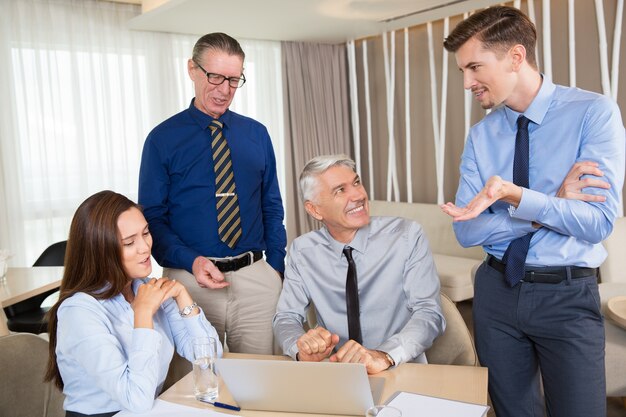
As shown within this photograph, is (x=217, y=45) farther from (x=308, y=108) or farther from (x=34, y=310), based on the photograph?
(x=308, y=108)

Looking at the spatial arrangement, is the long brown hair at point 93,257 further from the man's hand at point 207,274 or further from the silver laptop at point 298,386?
the silver laptop at point 298,386

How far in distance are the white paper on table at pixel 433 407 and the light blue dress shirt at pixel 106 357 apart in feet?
2.21

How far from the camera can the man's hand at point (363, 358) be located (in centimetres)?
175

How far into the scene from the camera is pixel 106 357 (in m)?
1.68

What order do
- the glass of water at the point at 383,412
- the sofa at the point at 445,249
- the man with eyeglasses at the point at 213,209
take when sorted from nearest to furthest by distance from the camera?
1. the glass of water at the point at 383,412
2. the man with eyeglasses at the point at 213,209
3. the sofa at the point at 445,249

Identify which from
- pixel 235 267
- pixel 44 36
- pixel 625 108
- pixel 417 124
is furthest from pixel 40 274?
pixel 625 108

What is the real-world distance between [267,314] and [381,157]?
3.97 metres

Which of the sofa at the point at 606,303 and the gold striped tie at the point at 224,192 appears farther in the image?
the sofa at the point at 606,303

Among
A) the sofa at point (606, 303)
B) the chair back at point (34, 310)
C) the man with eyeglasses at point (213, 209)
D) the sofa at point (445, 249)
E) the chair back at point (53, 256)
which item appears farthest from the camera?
the sofa at point (445, 249)

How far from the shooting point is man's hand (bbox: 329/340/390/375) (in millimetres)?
1754

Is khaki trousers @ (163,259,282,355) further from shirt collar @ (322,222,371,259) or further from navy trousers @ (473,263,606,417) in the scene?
navy trousers @ (473,263,606,417)

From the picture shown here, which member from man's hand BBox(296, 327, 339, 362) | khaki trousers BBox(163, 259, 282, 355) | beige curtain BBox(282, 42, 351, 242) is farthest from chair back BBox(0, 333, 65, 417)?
beige curtain BBox(282, 42, 351, 242)

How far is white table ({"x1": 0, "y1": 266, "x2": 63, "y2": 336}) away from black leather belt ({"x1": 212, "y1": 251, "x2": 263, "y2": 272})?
1.22 meters

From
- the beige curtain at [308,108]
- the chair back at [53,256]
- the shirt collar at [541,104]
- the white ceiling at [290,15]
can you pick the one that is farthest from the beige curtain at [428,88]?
the chair back at [53,256]
